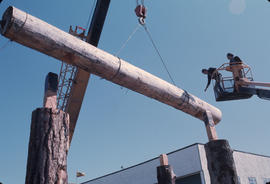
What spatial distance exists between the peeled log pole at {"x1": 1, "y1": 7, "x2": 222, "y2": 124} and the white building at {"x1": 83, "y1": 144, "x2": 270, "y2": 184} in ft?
44.6

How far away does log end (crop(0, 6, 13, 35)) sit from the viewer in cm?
318

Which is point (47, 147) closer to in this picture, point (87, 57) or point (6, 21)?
point (87, 57)

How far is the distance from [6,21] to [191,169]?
16.7m

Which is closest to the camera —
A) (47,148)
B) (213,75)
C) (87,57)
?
(47,148)

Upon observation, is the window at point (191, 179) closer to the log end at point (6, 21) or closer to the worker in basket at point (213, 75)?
the worker in basket at point (213, 75)

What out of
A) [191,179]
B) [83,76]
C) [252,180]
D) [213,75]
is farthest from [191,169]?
[83,76]

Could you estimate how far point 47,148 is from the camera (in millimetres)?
2924

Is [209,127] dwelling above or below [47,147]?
above

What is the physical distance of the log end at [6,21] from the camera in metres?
3.18

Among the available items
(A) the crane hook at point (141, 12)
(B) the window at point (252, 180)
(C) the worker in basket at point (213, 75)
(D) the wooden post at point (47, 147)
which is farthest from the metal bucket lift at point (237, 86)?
(B) the window at point (252, 180)

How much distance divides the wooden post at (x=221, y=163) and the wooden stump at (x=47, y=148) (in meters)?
2.46

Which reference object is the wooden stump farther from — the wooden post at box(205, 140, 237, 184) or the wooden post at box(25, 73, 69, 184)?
the wooden post at box(205, 140, 237, 184)

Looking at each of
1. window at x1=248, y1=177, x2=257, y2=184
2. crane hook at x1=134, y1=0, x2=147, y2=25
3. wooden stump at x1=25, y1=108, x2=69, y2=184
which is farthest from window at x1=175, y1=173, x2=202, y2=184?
wooden stump at x1=25, y1=108, x2=69, y2=184

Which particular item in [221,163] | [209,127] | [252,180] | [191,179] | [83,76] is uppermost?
[83,76]
